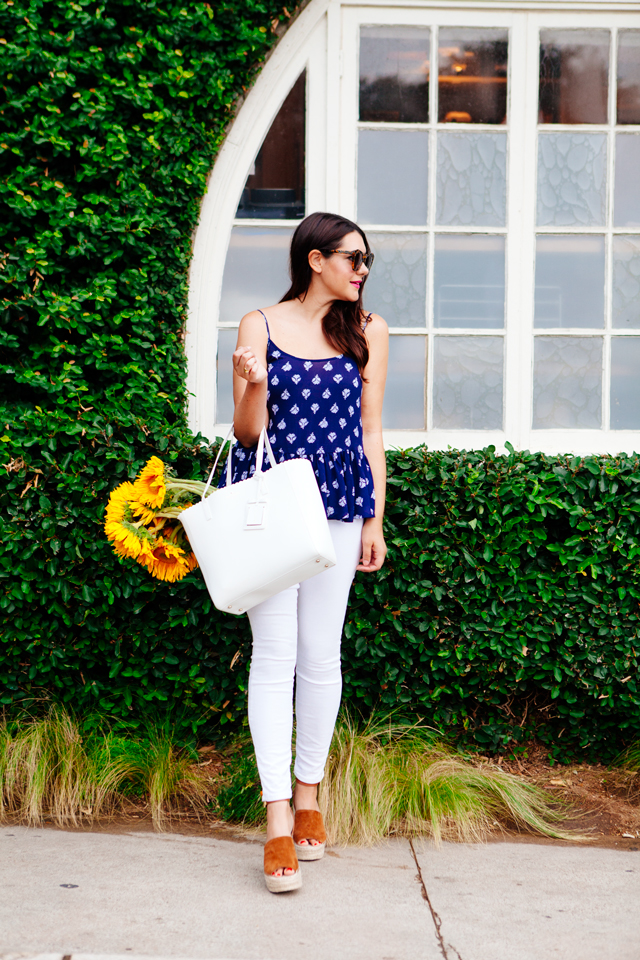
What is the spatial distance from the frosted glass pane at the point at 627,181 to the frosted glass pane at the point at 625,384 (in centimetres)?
58

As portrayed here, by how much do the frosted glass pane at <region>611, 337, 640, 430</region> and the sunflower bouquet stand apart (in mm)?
2290

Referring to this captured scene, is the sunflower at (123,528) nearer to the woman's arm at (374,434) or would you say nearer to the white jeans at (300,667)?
the white jeans at (300,667)

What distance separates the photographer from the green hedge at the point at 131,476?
335 centimetres

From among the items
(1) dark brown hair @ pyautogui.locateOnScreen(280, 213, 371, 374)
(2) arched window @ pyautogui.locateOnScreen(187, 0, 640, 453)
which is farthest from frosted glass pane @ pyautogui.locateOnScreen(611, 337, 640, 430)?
(1) dark brown hair @ pyautogui.locateOnScreen(280, 213, 371, 374)

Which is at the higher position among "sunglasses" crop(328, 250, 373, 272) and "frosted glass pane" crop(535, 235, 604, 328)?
"frosted glass pane" crop(535, 235, 604, 328)

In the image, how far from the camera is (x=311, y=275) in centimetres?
269

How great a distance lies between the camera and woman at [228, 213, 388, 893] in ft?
8.14

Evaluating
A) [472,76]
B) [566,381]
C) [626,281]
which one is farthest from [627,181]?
[566,381]

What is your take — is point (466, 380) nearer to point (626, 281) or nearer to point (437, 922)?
point (626, 281)

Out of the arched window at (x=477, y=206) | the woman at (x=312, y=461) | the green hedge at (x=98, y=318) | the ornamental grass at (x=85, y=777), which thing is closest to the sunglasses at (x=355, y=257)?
the woman at (x=312, y=461)

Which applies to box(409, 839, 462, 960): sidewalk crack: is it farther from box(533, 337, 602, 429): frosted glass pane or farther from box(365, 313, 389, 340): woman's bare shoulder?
box(533, 337, 602, 429): frosted glass pane

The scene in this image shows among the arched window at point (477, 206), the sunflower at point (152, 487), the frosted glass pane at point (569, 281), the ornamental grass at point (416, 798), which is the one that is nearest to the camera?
the sunflower at point (152, 487)

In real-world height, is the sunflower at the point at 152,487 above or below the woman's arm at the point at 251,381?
below

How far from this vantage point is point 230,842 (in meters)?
2.84
